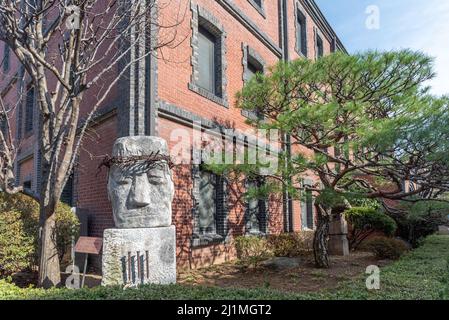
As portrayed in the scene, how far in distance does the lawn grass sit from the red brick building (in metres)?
3.09

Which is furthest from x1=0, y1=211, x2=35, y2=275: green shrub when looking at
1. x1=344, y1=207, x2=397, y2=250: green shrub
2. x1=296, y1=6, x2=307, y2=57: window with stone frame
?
x1=296, y1=6, x2=307, y2=57: window with stone frame

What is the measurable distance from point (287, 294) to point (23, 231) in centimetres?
458

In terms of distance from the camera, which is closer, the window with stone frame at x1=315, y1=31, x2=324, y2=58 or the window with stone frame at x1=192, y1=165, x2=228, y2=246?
the window with stone frame at x1=192, y1=165, x2=228, y2=246

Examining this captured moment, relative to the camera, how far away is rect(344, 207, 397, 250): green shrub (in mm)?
10992

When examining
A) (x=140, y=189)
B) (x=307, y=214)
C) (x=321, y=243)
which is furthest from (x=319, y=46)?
(x=140, y=189)

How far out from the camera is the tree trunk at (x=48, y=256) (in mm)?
4758

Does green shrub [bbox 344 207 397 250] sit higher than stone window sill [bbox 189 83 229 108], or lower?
lower

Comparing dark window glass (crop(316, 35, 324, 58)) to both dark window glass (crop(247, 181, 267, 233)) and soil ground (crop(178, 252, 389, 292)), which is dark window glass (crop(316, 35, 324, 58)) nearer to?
dark window glass (crop(247, 181, 267, 233))

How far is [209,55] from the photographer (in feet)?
31.0

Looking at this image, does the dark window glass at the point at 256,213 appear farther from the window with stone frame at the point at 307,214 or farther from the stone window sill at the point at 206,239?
the window with stone frame at the point at 307,214

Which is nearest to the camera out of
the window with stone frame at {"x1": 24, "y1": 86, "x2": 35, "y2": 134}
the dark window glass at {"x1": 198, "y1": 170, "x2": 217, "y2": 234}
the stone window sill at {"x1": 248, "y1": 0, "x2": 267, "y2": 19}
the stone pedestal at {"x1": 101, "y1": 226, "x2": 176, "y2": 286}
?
the stone pedestal at {"x1": 101, "y1": 226, "x2": 176, "y2": 286}

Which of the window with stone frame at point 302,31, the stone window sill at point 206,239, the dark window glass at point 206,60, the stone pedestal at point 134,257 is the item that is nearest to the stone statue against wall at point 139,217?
the stone pedestal at point 134,257
